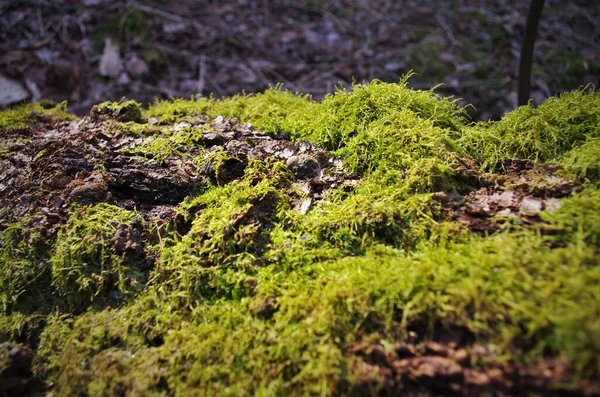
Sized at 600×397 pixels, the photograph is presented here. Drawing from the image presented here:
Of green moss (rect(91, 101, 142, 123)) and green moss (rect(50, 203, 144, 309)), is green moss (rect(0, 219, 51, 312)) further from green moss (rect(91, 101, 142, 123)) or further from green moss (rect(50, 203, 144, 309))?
green moss (rect(91, 101, 142, 123))

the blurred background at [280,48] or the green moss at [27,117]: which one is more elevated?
the blurred background at [280,48]

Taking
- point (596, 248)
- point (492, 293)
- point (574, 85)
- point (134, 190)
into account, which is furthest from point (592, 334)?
point (574, 85)

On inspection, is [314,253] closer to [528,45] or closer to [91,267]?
[91,267]

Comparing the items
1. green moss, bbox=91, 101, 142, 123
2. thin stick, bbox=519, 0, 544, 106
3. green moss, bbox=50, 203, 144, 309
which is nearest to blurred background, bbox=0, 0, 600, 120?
thin stick, bbox=519, 0, 544, 106

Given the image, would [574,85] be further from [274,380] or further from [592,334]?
[274,380]

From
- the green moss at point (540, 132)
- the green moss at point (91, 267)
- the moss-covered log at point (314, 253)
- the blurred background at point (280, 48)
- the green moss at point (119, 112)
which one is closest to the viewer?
the moss-covered log at point (314, 253)

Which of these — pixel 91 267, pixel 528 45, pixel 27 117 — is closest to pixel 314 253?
pixel 91 267

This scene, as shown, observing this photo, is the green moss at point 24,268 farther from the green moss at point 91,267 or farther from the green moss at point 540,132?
the green moss at point 540,132

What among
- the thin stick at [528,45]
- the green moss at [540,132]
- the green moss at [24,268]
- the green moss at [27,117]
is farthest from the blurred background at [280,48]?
the green moss at [24,268]
